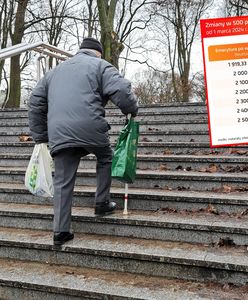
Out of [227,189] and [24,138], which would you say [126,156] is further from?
[24,138]

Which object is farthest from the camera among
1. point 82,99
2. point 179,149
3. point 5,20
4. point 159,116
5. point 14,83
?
point 5,20

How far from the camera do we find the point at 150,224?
366cm

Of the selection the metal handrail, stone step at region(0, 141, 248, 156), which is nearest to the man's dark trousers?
A: stone step at region(0, 141, 248, 156)

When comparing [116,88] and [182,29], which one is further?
[182,29]

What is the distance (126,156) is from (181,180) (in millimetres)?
980

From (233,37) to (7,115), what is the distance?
14.1ft

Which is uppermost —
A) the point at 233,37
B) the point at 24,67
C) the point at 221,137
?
the point at 24,67

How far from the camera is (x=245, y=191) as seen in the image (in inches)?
162

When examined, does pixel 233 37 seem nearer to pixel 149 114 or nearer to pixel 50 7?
pixel 149 114

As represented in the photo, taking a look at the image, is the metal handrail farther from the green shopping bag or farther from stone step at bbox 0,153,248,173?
the green shopping bag

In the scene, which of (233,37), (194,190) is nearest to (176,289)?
(194,190)

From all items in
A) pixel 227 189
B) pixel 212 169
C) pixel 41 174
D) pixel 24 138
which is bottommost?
pixel 227 189

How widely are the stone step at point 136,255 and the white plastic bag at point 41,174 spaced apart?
1.45 ft
